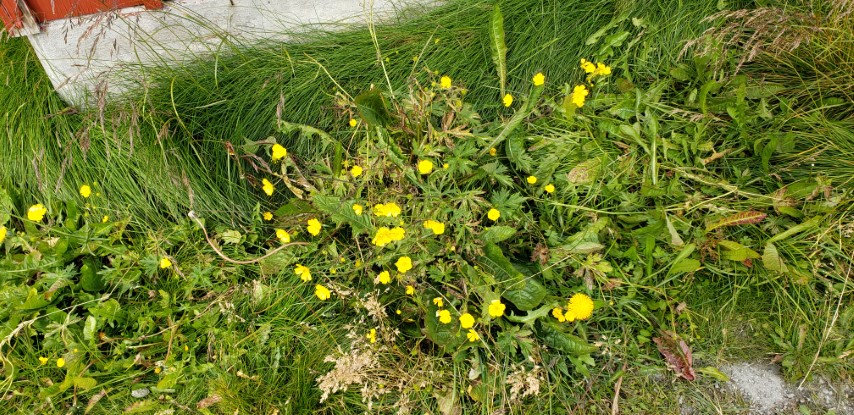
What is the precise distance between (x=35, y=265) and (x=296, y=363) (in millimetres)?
1175

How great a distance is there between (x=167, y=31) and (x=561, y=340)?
7.33ft

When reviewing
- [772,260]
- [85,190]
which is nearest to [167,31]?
[85,190]

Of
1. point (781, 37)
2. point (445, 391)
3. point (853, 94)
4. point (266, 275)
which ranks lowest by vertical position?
point (445, 391)

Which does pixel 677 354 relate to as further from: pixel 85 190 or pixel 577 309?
pixel 85 190

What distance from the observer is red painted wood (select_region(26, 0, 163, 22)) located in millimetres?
2213

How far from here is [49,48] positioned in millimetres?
2291

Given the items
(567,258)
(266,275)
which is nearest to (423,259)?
(567,258)

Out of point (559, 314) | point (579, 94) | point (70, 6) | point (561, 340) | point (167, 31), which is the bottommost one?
point (561, 340)

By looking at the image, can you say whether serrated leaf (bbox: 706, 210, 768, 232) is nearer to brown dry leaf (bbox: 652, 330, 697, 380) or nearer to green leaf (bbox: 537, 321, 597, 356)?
brown dry leaf (bbox: 652, 330, 697, 380)

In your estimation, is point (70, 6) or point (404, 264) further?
point (70, 6)

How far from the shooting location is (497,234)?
1821mm

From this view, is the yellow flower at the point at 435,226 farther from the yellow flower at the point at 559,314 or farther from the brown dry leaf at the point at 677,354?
the brown dry leaf at the point at 677,354

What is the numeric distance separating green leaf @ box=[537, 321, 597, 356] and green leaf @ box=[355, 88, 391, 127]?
39.7 inches

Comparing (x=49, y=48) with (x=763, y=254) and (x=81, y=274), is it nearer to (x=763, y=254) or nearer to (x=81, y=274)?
(x=81, y=274)
